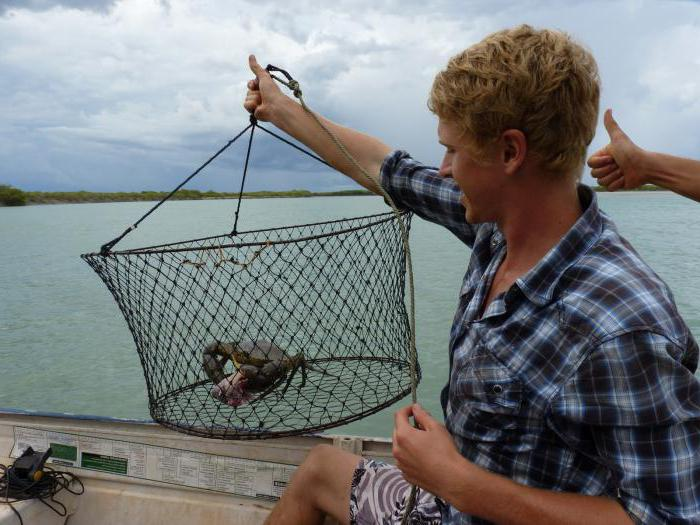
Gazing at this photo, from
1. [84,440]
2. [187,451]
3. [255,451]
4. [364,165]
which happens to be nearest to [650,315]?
[364,165]

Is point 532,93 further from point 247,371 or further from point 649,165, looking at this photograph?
point 247,371

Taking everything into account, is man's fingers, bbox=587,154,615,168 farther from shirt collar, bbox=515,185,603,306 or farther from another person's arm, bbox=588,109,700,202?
shirt collar, bbox=515,185,603,306

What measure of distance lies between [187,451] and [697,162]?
2.35m

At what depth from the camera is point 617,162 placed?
1.85 metres

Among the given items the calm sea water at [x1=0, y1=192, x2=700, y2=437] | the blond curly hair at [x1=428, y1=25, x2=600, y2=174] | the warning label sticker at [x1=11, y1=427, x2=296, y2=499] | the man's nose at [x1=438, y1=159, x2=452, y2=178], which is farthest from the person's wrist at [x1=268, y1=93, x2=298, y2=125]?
the calm sea water at [x1=0, y1=192, x2=700, y2=437]

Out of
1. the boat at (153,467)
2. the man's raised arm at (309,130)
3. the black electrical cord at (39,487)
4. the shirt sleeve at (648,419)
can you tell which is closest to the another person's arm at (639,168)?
the man's raised arm at (309,130)

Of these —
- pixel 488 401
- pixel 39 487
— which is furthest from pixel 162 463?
pixel 488 401

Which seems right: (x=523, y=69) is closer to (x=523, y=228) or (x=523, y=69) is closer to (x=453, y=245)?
(x=523, y=228)

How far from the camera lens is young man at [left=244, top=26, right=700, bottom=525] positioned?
3.66 feet

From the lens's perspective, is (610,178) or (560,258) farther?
(610,178)

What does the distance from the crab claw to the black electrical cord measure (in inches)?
37.5

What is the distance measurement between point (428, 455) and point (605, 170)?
1.10 meters

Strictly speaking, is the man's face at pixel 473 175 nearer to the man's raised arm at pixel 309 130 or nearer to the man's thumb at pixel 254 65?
the man's raised arm at pixel 309 130

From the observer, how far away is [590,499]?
1199mm
